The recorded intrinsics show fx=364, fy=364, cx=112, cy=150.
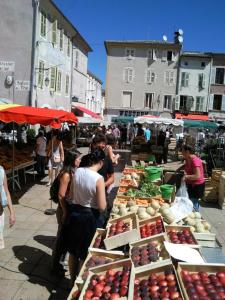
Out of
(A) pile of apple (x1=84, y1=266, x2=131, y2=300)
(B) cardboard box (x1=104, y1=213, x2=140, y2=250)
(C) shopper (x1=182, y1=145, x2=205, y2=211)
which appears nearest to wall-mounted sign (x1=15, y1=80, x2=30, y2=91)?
(C) shopper (x1=182, y1=145, x2=205, y2=211)

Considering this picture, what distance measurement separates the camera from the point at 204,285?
10.8ft

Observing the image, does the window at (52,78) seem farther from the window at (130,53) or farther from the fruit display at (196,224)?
the window at (130,53)

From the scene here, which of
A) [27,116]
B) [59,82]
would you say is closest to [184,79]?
[59,82]

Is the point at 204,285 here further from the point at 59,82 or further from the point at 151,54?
the point at 151,54

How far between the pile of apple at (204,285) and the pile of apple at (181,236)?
88 cm

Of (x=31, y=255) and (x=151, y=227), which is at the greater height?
(x=151, y=227)

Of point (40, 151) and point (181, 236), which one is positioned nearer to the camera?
point (181, 236)

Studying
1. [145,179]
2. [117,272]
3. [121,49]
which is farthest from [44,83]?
[121,49]

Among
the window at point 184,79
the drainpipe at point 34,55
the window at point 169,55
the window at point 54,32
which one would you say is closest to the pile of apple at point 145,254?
the drainpipe at point 34,55

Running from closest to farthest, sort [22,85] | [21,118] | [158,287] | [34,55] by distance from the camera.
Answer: [158,287], [21,118], [34,55], [22,85]

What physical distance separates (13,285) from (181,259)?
238 cm

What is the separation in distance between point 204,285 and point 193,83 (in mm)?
43059

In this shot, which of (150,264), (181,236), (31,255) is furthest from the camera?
(31,255)

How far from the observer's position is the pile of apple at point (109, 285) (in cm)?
308
